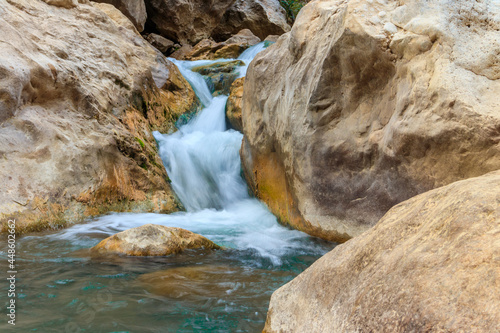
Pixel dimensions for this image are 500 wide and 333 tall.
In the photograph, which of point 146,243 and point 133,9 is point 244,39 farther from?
point 146,243

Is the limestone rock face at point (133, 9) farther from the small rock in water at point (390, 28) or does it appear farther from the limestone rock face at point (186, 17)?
the small rock in water at point (390, 28)

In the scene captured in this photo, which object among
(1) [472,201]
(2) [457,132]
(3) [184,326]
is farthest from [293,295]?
(2) [457,132]

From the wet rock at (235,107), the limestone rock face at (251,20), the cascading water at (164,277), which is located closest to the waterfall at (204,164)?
the wet rock at (235,107)

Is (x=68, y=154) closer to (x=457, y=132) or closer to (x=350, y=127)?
(x=350, y=127)

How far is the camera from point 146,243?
381cm

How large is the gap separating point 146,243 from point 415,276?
9.70ft

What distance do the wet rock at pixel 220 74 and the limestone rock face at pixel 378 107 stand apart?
6.08 m

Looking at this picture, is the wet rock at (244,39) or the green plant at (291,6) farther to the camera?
the green plant at (291,6)

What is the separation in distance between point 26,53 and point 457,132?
5.72m

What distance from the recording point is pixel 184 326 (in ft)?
7.55

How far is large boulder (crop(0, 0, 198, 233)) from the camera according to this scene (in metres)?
4.92

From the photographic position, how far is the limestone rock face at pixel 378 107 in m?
3.10

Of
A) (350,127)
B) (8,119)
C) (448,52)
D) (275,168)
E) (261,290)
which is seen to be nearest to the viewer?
(261,290)

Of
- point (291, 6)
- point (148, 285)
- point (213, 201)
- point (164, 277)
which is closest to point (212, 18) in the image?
point (291, 6)
